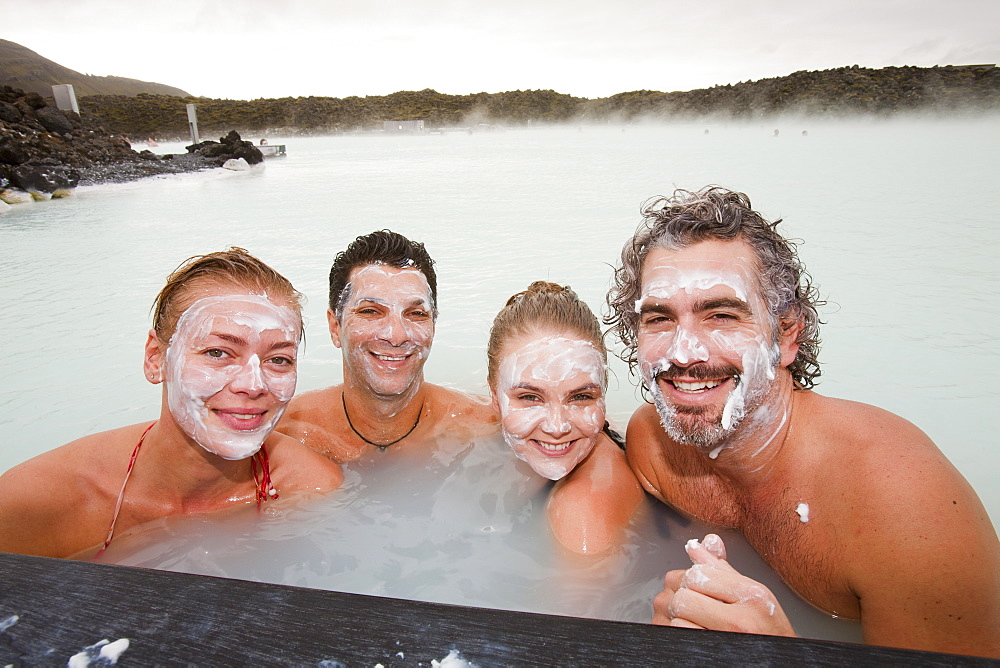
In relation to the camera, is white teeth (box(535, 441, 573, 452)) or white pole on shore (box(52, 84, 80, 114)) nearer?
white teeth (box(535, 441, 573, 452))

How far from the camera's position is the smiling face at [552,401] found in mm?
2926

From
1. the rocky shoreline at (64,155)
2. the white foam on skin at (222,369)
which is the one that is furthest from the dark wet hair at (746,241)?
the rocky shoreline at (64,155)

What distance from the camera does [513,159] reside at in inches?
1085

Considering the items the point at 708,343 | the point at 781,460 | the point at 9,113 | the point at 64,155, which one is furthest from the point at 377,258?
the point at 9,113

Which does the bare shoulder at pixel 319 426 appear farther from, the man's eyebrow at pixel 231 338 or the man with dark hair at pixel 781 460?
the man with dark hair at pixel 781 460

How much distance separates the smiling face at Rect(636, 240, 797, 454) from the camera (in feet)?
8.03

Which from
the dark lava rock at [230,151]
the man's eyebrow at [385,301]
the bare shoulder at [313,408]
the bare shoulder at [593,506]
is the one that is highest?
the man's eyebrow at [385,301]

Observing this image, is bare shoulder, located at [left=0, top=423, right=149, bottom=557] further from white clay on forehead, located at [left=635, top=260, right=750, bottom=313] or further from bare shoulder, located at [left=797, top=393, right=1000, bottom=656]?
bare shoulder, located at [left=797, top=393, right=1000, bottom=656]

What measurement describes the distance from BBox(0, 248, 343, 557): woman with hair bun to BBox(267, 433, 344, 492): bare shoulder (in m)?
0.34

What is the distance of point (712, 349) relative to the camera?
8.00ft

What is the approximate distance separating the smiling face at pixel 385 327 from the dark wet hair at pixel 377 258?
4 centimetres

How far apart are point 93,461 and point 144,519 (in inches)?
15.4

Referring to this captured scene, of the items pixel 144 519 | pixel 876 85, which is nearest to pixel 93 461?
pixel 144 519

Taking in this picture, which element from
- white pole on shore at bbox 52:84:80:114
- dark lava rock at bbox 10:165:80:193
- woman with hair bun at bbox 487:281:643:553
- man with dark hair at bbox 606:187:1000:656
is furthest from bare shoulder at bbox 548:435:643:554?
white pole on shore at bbox 52:84:80:114
